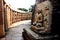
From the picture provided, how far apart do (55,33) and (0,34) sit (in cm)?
204

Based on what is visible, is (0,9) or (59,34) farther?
(0,9)

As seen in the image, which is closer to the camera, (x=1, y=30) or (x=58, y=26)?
(x=58, y=26)

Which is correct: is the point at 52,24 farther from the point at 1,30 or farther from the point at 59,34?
the point at 1,30

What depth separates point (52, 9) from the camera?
316 centimetres

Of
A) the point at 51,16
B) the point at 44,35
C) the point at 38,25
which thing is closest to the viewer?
the point at 44,35

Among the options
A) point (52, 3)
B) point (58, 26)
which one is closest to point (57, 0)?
point (52, 3)

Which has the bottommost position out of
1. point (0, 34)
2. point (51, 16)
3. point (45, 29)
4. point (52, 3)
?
point (0, 34)

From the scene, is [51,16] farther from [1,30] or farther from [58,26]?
[1,30]

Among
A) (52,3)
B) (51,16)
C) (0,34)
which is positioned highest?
(52,3)

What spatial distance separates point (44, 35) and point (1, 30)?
194 cm

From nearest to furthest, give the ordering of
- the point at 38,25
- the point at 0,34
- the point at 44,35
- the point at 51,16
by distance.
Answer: the point at 44,35
the point at 51,16
the point at 38,25
the point at 0,34

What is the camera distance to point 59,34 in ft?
10.1

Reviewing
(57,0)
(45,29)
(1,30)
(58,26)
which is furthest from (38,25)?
(1,30)

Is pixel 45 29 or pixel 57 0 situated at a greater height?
pixel 57 0
